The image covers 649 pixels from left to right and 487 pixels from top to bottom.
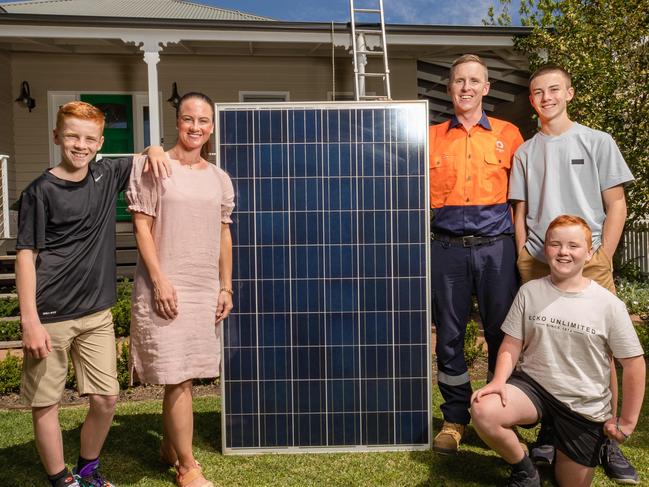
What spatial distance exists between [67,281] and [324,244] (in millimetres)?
1285

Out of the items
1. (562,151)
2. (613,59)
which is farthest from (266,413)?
(613,59)

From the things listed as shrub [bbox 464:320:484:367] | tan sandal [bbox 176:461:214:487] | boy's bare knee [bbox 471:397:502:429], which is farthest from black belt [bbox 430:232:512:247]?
shrub [bbox 464:320:484:367]

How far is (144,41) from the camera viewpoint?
28.1 ft

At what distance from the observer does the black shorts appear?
2627 millimetres

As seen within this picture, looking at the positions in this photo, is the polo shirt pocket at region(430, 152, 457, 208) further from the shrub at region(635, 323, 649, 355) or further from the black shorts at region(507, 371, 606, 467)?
the shrub at region(635, 323, 649, 355)

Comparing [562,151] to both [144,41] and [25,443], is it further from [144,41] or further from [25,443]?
[144,41]

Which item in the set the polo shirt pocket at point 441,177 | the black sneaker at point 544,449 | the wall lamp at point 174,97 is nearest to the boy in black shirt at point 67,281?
the polo shirt pocket at point 441,177

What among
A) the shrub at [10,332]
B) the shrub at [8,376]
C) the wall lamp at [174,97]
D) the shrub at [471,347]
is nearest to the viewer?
the shrub at [8,376]

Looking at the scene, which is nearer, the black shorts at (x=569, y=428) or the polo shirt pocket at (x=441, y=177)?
the black shorts at (x=569, y=428)

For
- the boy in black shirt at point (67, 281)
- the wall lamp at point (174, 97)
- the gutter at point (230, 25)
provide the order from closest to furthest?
the boy in black shirt at point (67, 281) < the gutter at point (230, 25) < the wall lamp at point (174, 97)

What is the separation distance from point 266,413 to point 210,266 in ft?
3.07

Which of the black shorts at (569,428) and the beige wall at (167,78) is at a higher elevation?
the beige wall at (167,78)

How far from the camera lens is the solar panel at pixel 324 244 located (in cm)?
329

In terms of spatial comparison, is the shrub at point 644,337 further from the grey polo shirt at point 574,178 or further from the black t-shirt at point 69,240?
the black t-shirt at point 69,240
